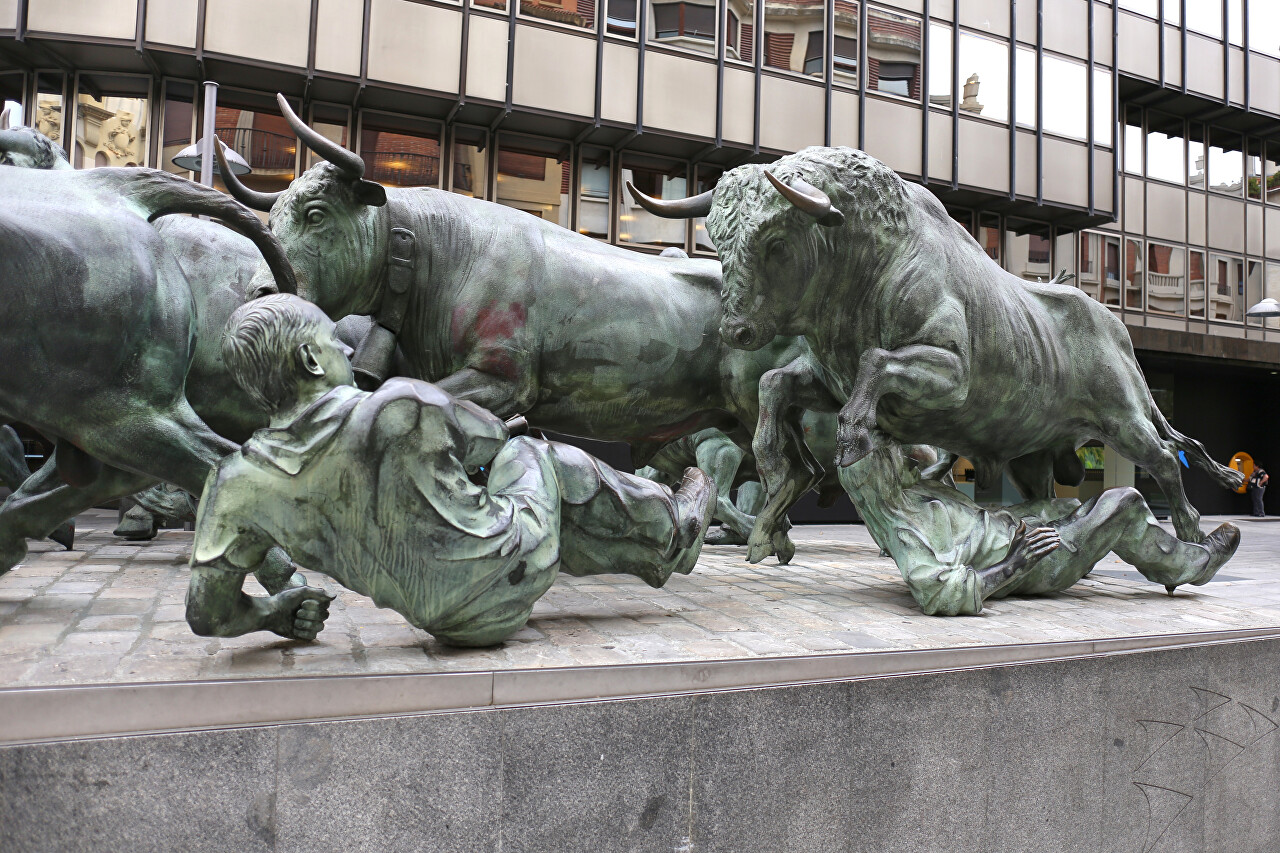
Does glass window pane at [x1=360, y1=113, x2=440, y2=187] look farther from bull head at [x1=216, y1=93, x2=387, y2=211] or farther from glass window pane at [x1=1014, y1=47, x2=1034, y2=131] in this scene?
glass window pane at [x1=1014, y1=47, x2=1034, y2=131]

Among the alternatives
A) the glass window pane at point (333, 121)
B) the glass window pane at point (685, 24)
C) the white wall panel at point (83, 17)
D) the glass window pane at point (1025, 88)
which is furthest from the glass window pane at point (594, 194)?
the glass window pane at point (1025, 88)

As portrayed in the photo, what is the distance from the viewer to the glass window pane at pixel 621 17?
44.7ft

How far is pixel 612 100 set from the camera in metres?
13.5

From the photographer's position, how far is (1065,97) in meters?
16.8

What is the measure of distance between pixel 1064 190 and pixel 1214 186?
20.4ft

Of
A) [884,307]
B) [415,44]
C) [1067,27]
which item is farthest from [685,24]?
[884,307]

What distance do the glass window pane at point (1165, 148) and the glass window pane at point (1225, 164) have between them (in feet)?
3.12

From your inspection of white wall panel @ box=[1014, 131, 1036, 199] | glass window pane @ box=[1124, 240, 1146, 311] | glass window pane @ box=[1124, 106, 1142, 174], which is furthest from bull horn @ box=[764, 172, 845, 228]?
glass window pane @ box=[1124, 106, 1142, 174]

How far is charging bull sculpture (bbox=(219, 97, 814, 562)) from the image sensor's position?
3.57 m

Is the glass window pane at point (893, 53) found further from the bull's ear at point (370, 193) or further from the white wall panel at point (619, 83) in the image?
the bull's ear at point (370, 193)

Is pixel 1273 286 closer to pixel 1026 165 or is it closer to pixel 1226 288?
pixel 1226 288

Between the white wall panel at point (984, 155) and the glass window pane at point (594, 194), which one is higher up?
the white wall panel at point (984, 155)

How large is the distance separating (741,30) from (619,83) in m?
2.46

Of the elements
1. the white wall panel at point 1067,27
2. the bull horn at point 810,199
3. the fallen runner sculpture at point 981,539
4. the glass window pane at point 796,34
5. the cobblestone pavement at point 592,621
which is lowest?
the cobblestone pavement at point 592,621
